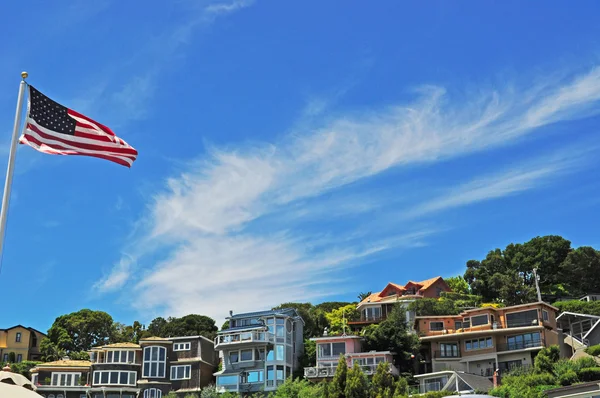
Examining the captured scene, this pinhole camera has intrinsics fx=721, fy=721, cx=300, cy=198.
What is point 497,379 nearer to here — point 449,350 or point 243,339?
point 449,350

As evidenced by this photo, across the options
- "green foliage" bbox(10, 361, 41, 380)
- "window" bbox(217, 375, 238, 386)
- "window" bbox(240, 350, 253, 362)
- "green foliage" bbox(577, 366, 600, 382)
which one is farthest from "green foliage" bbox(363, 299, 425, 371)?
"green foliage" bbox(10, 361, 41, 380)

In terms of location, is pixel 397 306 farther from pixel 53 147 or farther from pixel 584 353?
pixel 53 147

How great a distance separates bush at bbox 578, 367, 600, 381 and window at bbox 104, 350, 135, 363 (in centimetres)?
4851

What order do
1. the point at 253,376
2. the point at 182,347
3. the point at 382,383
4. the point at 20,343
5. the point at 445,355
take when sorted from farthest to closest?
the point at 20,343 < the point at 182,347 < the point at 253,376 < the point at 445,355 < the point at 382,383

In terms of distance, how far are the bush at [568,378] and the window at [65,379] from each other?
52.6 meters

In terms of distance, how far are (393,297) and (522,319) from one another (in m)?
22.3

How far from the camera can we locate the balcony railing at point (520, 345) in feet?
238

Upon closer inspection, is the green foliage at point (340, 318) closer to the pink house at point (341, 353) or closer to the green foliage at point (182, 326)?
the pink house at point (341, 353)

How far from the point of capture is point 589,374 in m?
58.2

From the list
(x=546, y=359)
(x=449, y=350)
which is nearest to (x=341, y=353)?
(x=449, y=350)

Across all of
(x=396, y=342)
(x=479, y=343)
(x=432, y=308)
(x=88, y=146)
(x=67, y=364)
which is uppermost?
(x=432, y=308)

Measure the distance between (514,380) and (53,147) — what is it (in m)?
51.3

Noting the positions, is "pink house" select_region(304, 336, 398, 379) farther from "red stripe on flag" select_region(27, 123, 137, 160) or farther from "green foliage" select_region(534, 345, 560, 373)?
"red stripe on flag" select_region(27, 123, 137, 160)

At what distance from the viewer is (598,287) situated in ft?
333
